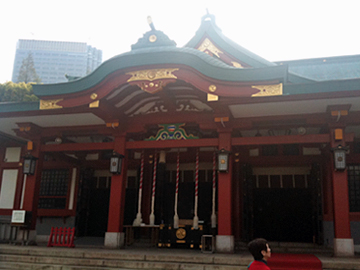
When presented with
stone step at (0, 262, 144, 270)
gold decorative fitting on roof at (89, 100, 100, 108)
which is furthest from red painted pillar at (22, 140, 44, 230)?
gold decorative fitting on roof at (89, 100, 100, 108)

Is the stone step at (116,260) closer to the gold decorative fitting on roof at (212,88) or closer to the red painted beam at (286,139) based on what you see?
the red painted beam at (286,139)

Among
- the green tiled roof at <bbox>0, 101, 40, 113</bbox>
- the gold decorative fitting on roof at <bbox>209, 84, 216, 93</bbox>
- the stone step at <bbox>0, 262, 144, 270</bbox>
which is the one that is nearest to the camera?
the stone step at <bbox>0, 262, 144, 270</bbox>

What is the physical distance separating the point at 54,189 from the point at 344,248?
10.3m

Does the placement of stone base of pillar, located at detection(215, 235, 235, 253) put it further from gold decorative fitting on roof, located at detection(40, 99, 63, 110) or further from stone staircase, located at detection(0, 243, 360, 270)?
gold decorative fitting on roof, located at detection(40, 99, 63, 110)

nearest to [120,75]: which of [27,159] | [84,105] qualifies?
[84,105]

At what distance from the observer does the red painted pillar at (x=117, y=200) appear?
1008cm

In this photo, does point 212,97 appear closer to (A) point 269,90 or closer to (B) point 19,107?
(A) point 269,90

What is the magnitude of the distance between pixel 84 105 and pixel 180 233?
15.1ft

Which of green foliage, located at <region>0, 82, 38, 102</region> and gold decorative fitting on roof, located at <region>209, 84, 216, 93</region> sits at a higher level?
green foliage, located at <region>0, 82, 38, 102</region>

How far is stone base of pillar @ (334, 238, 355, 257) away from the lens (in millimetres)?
8414

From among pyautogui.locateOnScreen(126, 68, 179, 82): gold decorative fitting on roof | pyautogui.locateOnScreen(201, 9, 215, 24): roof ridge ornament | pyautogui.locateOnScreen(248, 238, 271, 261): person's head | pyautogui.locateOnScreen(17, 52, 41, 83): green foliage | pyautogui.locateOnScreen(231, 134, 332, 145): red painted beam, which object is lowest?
pyautogui.locateOnScreen(248, 238, 271, 261): person's head

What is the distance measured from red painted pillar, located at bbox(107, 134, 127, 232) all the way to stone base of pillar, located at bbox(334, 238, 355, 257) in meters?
5.81

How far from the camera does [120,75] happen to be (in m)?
9.33

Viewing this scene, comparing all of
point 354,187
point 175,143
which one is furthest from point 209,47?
point 354,187
